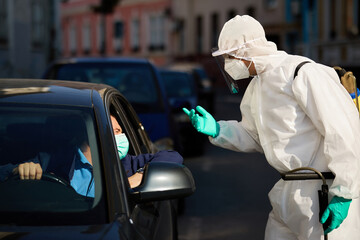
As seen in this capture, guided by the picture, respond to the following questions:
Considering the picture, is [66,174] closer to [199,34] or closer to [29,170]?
[29,170]

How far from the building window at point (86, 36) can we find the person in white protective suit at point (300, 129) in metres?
63.1

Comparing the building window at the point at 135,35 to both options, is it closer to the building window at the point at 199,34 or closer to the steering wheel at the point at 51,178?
the building window at the point at 199,34

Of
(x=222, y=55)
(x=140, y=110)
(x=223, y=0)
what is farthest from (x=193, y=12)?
(x=222, y=55)

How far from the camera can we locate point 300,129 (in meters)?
3.85

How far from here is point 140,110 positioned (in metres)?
8.23

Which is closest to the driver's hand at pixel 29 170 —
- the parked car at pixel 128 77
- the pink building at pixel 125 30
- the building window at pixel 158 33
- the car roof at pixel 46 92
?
the car roof at pixel 46 92

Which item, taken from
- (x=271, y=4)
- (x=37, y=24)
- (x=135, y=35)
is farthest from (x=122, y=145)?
(x=135, y=35)

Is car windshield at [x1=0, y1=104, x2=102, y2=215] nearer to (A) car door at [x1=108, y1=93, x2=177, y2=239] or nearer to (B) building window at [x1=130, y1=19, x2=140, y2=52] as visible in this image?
(A) car door at [x1=108, y1=93, x2=177, y2=239]

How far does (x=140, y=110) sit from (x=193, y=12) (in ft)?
146

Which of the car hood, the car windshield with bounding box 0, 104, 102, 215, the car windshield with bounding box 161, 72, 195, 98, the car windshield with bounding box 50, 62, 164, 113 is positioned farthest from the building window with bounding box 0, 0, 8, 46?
the car hood

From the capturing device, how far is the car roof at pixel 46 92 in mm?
3609

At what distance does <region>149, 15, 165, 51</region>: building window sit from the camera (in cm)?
5616

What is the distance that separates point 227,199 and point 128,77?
1.80 meters

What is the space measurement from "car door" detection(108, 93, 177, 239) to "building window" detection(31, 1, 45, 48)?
899 inches
